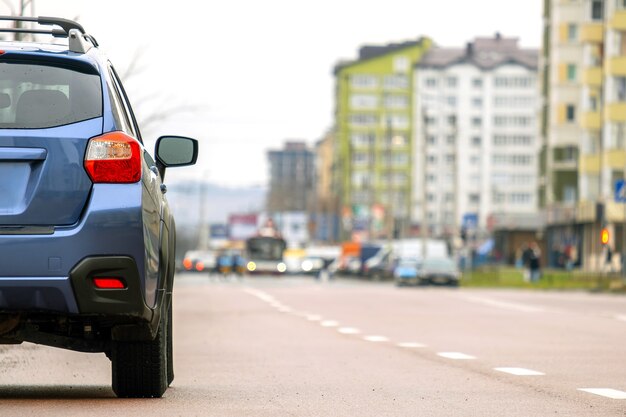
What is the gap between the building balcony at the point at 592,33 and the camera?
91.5 metres

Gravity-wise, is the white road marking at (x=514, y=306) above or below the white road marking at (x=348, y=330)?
below

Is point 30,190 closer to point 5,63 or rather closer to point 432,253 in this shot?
point 5,63

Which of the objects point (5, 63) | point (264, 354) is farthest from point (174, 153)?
point (264, 354)

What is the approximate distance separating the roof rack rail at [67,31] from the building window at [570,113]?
91573 mm

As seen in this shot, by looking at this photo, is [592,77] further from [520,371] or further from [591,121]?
[520,371]

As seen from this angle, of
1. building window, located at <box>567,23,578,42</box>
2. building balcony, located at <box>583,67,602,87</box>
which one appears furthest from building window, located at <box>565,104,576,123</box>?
building balcony, located at <box>583,67,602,87</box>

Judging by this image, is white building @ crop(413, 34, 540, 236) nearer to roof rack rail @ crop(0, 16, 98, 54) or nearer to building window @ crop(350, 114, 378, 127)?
building window @ crop(350, 114, 378, 127)

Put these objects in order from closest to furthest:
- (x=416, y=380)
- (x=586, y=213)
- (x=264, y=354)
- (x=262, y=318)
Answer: (x=416, y=380) → (x=264, y=354) → (x=262, y=318) → (x=586, y=213)

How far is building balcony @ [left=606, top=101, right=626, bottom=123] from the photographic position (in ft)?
281

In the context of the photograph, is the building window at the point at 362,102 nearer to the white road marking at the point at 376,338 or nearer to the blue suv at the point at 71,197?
the white road marking at the point at 376,338

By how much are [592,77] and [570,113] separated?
8871 mm

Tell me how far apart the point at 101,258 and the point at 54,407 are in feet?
4.50

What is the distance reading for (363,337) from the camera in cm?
2019

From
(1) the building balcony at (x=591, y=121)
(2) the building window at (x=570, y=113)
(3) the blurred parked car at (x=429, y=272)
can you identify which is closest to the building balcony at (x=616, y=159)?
→ (1) the building balcony at (x=591, y=121)
